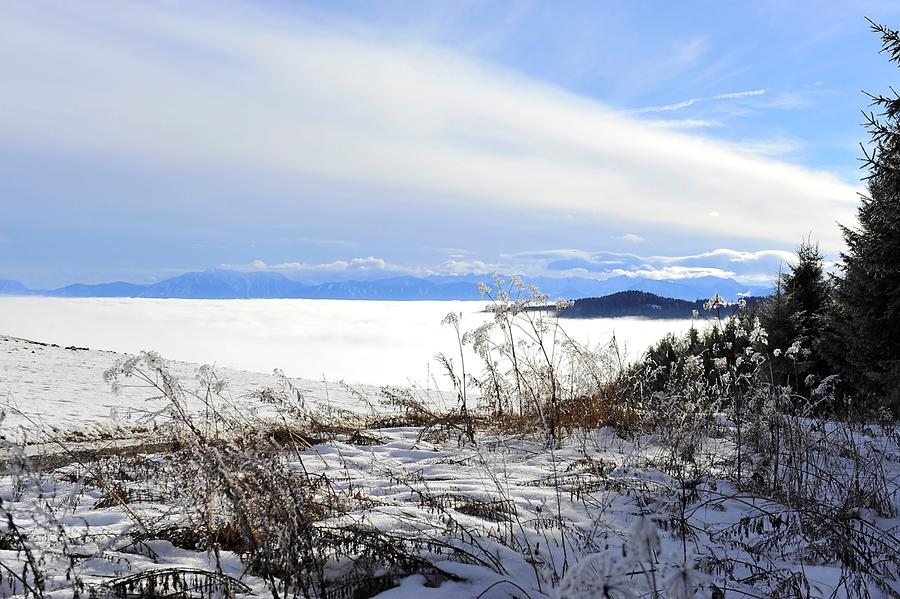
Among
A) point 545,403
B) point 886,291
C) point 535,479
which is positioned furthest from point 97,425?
point 886,291

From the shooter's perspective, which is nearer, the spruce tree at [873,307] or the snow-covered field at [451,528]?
the snow-covered field at [451,528]

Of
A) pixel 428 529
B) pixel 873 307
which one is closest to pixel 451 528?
pixel 428 529

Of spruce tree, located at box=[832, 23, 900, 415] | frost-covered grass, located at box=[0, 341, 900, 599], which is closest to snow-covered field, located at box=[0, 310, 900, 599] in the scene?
frost-covered grass, located at box=[0, 341, 900, 599]

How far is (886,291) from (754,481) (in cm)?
1053

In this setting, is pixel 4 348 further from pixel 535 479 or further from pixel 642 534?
pixel 642 534

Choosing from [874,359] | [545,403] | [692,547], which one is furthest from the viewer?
[874,359]

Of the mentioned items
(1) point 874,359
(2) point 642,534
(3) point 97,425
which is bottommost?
(3) point 97,425

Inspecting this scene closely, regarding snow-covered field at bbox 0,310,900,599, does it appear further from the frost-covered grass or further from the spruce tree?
the spruce tree

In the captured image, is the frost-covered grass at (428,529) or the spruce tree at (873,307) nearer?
the frost-covered grass at (428,529)

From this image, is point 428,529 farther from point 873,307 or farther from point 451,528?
point 873,307

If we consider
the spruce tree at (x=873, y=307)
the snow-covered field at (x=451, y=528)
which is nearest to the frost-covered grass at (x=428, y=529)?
the snow-covered field at (x=451, y=528)

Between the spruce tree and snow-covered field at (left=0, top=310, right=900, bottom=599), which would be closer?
snow-covered field at (left=0, top=310, right=900, bottom=599)

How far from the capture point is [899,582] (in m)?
2.60

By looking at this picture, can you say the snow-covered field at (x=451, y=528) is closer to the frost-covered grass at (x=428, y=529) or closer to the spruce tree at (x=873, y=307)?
the frost-covered grass at (x=428, y=529)
